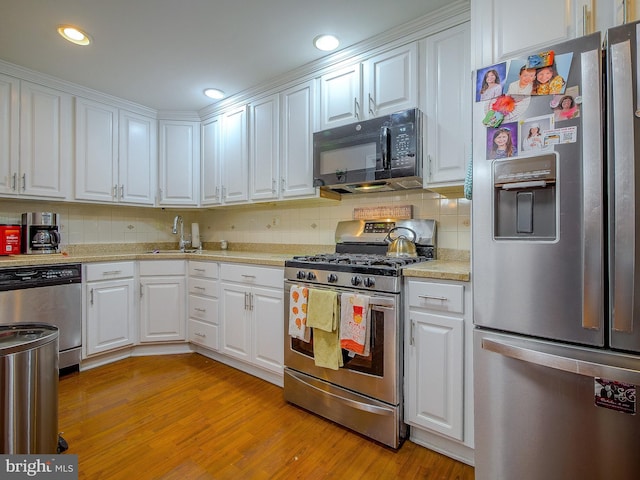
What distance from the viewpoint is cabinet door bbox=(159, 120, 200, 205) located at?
321 centimetres

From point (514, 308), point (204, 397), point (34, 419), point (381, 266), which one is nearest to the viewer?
point (514, 308)

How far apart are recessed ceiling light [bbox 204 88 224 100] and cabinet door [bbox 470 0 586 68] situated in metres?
2.16

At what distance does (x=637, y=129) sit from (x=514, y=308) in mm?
654

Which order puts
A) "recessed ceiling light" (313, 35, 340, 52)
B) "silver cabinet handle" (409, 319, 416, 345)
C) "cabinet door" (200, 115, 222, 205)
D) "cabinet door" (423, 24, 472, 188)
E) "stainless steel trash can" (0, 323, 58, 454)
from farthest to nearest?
"cabinet door" (200, 115, 222, 205)
"recessed ceiling light" (313, 35, 340, 52)
"cabinet door" (423, 24, 472, 188)
"silver cabinet handle" (409, 319, 416, 345)
"stainless steel trash can" (0, 323, 58, 454)

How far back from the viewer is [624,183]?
36.8 inches

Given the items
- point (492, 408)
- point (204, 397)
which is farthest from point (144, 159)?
point (492, 408)

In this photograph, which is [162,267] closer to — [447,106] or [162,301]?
[162,301]

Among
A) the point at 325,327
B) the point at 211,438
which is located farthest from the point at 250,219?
the point at 211,438

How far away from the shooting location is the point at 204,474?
1.43 metres

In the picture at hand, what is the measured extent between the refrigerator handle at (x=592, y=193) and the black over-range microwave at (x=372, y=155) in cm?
91

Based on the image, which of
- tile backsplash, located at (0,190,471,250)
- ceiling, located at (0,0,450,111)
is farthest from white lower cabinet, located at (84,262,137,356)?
ceiling, located at (0,0,450,111)

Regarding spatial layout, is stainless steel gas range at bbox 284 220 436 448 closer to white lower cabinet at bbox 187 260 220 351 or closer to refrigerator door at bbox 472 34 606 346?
refrigerator door at bbox 472 34 606 346

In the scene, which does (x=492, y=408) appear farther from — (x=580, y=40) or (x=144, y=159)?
(x=144, y=159)

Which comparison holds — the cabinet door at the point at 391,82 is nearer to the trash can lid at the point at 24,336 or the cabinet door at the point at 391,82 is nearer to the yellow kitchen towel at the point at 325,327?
the yellow kitchen towel at the point at 325,327
